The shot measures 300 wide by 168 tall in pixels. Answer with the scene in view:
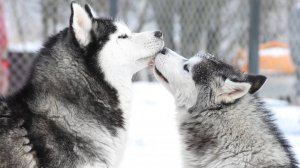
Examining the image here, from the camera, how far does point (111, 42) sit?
3.85 meters

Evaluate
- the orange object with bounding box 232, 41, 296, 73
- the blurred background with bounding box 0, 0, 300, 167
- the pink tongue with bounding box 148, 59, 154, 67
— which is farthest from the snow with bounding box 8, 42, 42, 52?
the pink tongue with bounding box 148, 59, 154, 67

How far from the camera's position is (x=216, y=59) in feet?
13.2

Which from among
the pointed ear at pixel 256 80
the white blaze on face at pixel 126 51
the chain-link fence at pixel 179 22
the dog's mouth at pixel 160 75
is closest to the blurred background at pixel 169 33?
the chain-link fence at pixel 179 22

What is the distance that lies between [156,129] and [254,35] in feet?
5.30

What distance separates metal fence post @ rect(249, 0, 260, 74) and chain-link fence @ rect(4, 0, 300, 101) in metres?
0.07

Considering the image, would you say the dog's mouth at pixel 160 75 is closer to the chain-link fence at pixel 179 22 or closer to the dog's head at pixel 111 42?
the dog's head at pixel 111 42

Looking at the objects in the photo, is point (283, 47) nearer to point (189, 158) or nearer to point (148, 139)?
point (148, 139)

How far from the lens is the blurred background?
269 inches

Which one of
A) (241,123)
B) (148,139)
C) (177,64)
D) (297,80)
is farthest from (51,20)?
(241,123)

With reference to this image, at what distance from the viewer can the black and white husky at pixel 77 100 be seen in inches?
137

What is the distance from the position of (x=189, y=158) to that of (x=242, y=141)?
39cm

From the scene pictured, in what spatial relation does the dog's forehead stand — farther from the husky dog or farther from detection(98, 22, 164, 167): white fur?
the husky dog

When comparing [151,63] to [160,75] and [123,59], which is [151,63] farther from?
[123,59]

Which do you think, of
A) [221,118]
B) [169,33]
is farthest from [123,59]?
[169,33]
